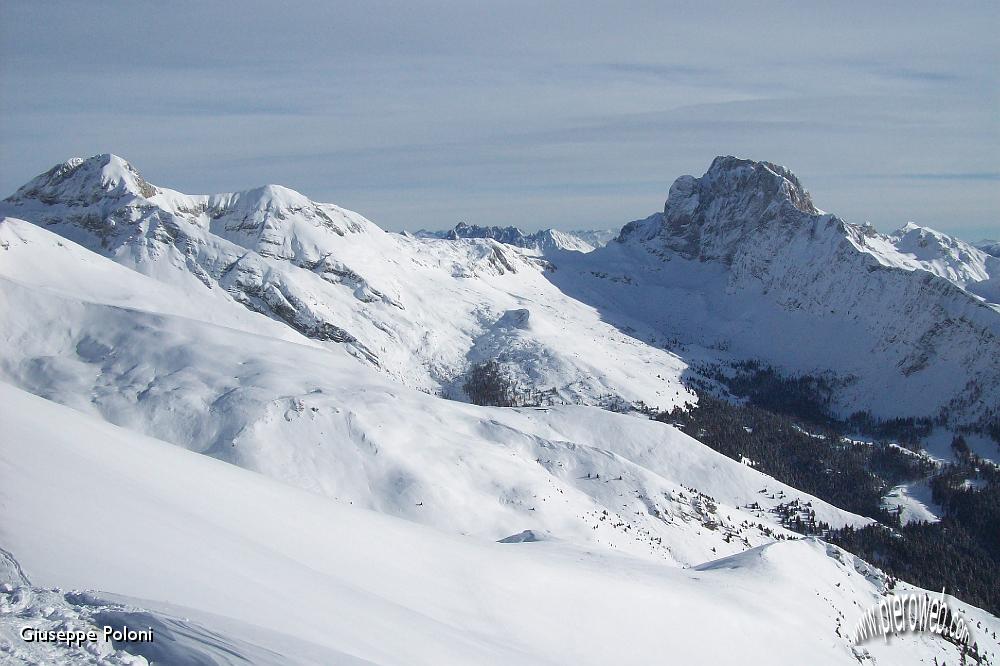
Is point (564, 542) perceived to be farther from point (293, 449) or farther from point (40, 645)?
point (40, 645)

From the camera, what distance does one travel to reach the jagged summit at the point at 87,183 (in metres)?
165

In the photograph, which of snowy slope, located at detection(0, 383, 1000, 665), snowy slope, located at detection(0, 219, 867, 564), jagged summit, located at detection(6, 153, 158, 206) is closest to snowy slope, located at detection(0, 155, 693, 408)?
jagged summit, located at detection(6, 153, 158, 206)

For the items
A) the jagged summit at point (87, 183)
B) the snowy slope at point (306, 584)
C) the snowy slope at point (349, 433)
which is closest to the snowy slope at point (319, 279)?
the jagged summit at point (87, 183)

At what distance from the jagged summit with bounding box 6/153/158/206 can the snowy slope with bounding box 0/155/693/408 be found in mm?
331

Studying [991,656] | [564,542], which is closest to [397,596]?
[564,542]

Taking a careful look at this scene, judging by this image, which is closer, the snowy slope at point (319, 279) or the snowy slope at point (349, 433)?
the snowy slope at point (349, 433)

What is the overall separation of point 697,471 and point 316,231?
400 feet

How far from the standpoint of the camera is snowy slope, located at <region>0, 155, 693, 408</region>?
5763 inches

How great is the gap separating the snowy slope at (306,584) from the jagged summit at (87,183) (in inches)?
6187

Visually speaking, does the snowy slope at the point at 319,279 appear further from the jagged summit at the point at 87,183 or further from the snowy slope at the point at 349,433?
the snowy slope at the point at 349,433

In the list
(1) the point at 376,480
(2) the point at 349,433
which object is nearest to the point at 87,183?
(2) the point at 349,433

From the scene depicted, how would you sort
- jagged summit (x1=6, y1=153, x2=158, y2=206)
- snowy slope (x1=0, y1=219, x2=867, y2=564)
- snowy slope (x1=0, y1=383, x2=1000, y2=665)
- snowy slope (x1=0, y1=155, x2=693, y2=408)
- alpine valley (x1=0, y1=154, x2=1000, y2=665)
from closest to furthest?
snowy slope (x1=0, y1=383, x2=1000, y2=665)
alpine valley (x1=0, y1=154, x2=1000, y2=665)
snowy slope (x1=0, y1=219, x2=867, y2=564)
snowy slope (x1=0, y1=155, x2=693, y2=408)
jagged summit (x1=6, y1=153, x2=158, y2=206)

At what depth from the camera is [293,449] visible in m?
60.1

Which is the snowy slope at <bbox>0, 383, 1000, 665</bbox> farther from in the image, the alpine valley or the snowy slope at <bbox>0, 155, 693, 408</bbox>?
the snowy slope at <bbox>0, 155, 693, 408</bbox>
